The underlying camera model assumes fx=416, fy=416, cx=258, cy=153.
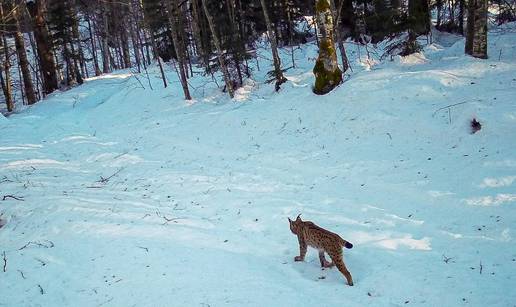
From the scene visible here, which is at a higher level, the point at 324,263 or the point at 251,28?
the point at 251,28

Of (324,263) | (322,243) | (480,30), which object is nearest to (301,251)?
(324,263)

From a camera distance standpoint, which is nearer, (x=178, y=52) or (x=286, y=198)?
(x=286, y=198)

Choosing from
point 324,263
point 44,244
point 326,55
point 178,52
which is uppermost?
point 178,52

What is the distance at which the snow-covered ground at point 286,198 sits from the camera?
6.61 meters

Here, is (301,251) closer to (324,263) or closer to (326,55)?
(324,263)

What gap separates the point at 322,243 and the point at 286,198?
319cm

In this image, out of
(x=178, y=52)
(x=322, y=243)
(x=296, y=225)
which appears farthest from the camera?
(x=178, y=52)

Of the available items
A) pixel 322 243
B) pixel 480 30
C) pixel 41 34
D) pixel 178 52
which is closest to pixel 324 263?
pixel 322 243

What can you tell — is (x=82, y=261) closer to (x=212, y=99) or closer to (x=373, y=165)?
(x=373, y=165)

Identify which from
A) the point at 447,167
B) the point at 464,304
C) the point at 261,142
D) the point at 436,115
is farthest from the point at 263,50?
the point at 464,304

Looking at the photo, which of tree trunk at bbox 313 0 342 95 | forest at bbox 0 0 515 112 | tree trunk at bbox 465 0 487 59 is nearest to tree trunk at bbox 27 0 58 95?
forest at bbox 0 0 515 112

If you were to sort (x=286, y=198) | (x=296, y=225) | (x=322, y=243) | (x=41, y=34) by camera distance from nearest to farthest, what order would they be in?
1. (x=322, y=243)
2. (x=296, y=225)
3. (x=286, y=198)
4. (x=41, y=34)

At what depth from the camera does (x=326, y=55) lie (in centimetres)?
1513

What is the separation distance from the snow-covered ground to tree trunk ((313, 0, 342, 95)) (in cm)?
70
